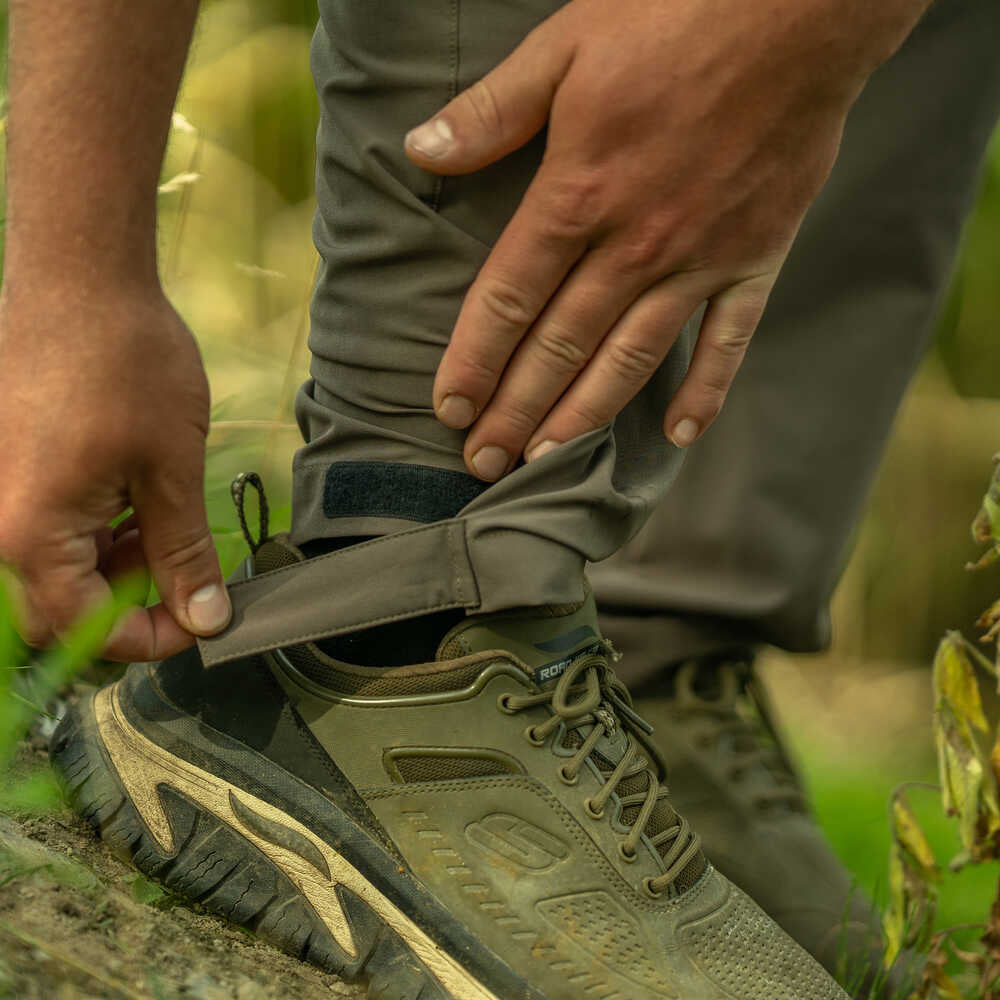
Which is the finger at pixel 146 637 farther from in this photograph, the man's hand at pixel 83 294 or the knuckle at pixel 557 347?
the knuckle at pixel 557 347

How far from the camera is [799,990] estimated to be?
1.03 meters

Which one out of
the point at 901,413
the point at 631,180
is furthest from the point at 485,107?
the point at 901,413

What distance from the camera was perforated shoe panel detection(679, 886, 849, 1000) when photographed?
1003 mm

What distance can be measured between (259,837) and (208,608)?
23 centimetres

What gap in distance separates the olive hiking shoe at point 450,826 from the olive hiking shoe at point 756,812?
40cm

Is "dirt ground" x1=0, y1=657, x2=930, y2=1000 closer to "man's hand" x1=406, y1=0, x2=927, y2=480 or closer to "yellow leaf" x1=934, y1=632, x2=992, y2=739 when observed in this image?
"man's hand" x1=406, y1=0, x2=927, y2=480

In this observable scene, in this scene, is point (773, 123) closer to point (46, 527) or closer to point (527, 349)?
point (527, 349)

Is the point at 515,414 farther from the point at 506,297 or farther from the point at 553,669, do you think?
the point at 553,669

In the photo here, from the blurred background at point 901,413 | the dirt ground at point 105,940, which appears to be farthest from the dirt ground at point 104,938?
the blurred background at point 901,413

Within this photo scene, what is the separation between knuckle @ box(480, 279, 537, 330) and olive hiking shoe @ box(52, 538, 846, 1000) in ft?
0.89

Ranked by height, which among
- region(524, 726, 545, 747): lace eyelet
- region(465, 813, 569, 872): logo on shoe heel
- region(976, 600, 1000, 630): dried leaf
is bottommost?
region(465, 813, 569, 872): logo on shoe heel

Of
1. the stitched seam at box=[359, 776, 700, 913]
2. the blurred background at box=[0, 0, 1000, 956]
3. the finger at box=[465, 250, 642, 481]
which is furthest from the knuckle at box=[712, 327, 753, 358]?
the blurred background at box=[0, 0, 1000, 956]

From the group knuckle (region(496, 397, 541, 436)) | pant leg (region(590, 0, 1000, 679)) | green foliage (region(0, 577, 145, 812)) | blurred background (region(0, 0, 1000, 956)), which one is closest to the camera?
green foliage (region(0, 577, 145, 812))

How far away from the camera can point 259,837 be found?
1055 mm
